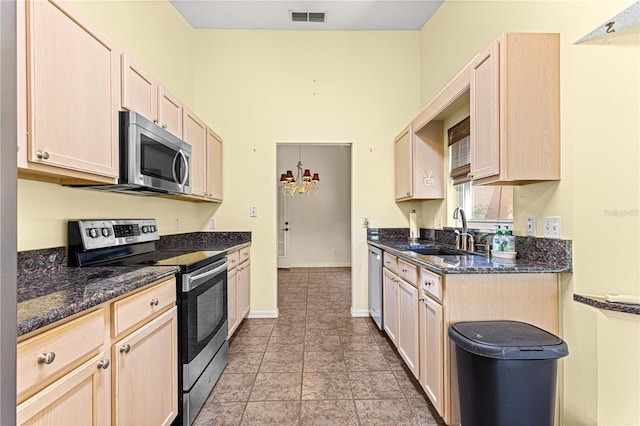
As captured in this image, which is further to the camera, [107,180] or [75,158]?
[107,180]

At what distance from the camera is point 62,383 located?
0.93 meters

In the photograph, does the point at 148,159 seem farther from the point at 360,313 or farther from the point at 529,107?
the point at 360,313

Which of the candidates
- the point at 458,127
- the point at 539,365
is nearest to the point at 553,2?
the point at 458,127

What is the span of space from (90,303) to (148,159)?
3.72 feet

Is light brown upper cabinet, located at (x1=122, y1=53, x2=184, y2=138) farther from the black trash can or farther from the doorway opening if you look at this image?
the doorway opening

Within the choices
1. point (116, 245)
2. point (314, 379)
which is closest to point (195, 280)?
point (116, 245)

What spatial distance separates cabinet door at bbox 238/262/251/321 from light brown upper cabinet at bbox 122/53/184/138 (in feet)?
4.99

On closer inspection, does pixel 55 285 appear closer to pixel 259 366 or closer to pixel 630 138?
pixel 259 366

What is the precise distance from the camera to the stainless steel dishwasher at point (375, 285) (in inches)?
124

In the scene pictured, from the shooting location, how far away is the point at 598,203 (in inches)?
58.3

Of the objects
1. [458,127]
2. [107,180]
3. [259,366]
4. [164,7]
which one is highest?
[164,7]

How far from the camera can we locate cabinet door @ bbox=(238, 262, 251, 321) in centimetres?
318

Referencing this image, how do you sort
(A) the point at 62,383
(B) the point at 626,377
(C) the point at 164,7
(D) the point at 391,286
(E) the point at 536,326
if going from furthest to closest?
(C) the point at 164,7 < (D) the point at 391,286 < (E) the point at 536,326 < (B) the point at 626,377 < (A) the point at 62,383

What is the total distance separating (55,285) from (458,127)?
3.01 m
